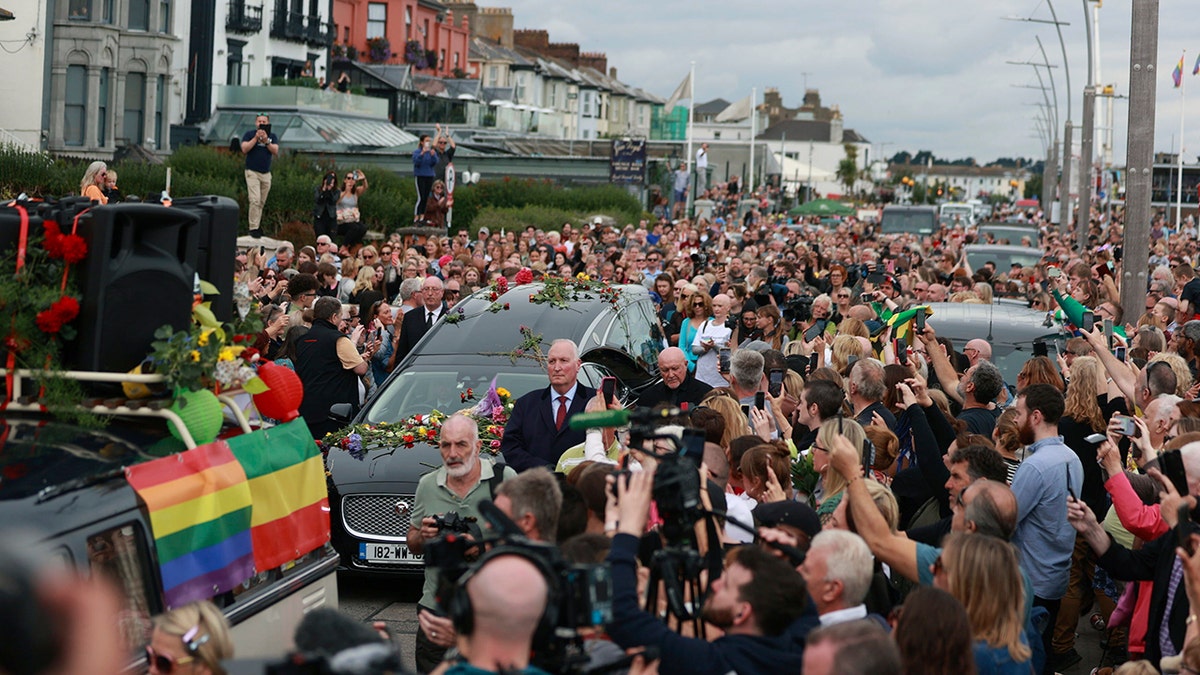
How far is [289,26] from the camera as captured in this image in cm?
5375

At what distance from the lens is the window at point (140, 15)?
38875 millimetres

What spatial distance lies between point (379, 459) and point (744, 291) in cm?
762

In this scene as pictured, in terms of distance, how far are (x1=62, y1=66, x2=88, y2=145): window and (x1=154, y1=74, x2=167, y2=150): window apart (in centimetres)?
334

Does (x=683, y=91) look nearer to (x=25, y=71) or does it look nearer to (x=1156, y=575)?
(x=25, y=71)

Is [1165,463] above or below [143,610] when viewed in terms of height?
above

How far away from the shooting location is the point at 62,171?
2528 cm

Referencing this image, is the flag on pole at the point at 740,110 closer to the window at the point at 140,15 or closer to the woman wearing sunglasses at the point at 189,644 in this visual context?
the window at the point at 140,15

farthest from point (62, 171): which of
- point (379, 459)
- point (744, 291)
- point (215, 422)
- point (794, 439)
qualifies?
point (215, 422)

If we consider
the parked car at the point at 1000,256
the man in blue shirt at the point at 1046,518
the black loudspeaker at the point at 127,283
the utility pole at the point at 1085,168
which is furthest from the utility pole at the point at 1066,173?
the black loudspeaker at the point at 127,283

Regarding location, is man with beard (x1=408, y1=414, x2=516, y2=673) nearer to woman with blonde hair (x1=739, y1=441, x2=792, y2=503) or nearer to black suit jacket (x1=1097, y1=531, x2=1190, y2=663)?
woman with blonde hair (x1=739, y1=441, x2=792, y2=503)

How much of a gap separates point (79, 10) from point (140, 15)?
247 centimetres

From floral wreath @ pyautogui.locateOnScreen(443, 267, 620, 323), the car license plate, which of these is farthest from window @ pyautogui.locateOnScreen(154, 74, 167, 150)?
the car license plate

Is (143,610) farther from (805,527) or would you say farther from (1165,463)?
(1165,463)

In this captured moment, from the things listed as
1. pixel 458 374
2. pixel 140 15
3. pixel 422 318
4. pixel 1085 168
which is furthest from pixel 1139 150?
pixel 140 15
